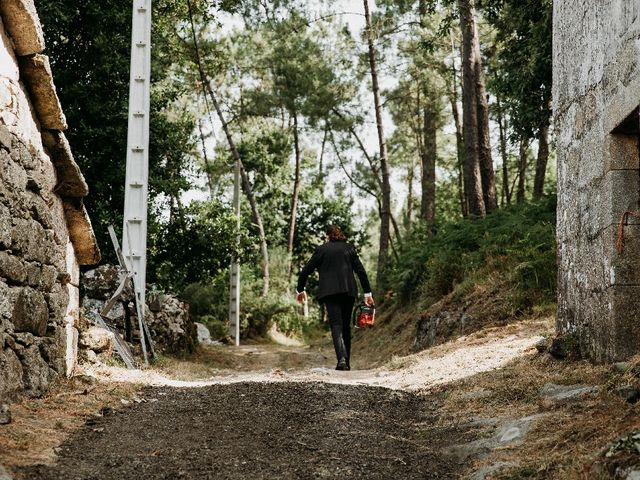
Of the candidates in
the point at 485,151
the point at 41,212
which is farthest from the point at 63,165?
the point at 485,151

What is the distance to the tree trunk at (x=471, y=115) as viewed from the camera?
18.8 m

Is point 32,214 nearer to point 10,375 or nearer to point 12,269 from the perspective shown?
point 12,269

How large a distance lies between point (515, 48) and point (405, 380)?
9.32m

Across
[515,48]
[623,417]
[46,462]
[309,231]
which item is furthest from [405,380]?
[309,231]

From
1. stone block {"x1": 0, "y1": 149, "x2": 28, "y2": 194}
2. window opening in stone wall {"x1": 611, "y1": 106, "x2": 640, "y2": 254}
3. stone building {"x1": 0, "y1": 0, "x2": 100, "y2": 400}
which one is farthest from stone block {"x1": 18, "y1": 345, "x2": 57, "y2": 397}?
window opening in stone wall {"x1": 611, "y1": 106, "x2": 640, "y2": 254}

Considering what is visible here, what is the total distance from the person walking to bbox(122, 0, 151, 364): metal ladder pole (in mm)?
3208

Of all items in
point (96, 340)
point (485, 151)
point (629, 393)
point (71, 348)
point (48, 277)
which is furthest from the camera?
point (485, 151)

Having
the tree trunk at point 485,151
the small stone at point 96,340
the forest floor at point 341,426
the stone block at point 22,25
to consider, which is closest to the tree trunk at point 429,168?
the tree trunk at point 485,151

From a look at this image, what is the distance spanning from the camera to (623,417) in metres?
5.21

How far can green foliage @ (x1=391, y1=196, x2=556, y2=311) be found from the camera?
40.1ft

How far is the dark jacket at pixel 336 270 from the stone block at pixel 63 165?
415 centimetres

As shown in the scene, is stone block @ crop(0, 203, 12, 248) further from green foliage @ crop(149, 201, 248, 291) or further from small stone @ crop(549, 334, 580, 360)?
green foliage @ crop(149, 201, 248, 291)

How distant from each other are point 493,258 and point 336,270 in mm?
3850

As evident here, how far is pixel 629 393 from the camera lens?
554 cm
